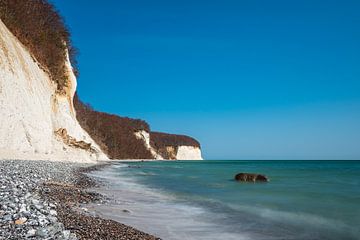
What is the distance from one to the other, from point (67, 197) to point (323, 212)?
760cm

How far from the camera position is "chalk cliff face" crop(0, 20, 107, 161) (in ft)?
63.8

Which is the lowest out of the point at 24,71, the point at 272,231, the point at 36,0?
the point at 272,231

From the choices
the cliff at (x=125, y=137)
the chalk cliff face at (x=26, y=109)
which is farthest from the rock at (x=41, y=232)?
the cliff at (x=125, y=137)

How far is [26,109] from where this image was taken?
22312mm

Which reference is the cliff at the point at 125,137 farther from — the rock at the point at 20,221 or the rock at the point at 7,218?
the rock at the point at 20,221

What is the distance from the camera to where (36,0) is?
33.9 metres

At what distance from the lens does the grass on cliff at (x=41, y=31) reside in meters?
27.6

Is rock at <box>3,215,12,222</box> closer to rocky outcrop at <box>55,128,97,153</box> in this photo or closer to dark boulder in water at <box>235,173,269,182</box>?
dark boulder in water at <box>235,173,269,182</box>

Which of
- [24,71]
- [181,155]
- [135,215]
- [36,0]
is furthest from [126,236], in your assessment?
[181,155]

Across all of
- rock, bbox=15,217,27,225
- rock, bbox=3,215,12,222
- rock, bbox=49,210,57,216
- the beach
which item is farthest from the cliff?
rock, bbox=15,217,27,225

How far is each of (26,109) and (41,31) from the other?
1275cm

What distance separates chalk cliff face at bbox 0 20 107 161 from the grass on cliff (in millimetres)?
1549

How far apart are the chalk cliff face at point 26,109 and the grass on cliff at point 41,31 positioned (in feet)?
5.08

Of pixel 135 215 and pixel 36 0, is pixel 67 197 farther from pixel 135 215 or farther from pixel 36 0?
pixel 36 0
